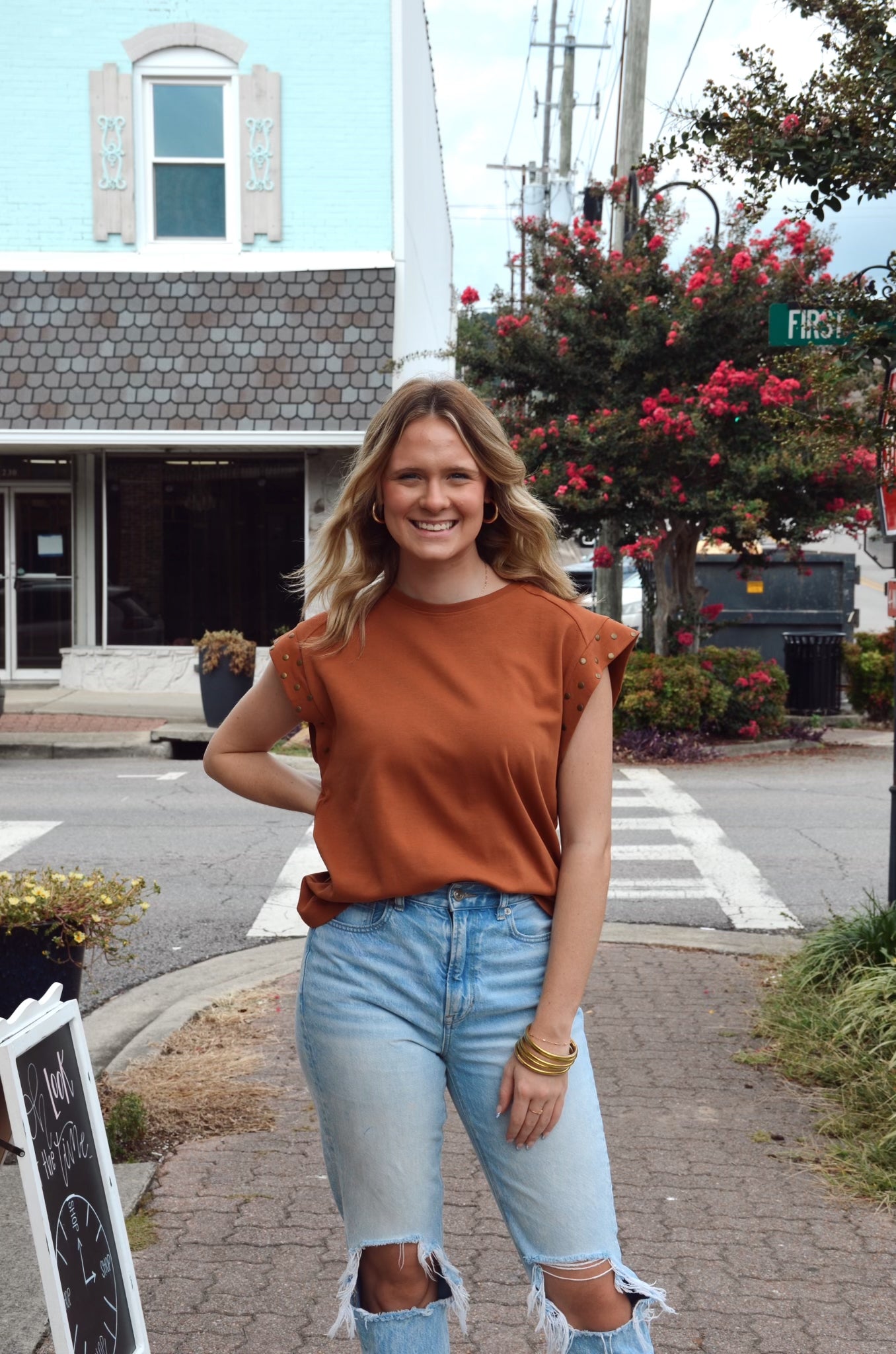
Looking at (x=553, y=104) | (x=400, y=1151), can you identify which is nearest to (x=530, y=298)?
(x=400, y=1151)

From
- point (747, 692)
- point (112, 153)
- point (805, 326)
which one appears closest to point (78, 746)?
point (747, 692)

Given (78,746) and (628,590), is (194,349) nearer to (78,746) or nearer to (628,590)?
(78,746)

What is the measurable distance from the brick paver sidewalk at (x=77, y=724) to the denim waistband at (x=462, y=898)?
38.3 ft

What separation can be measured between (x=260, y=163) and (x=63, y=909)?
42.2ft

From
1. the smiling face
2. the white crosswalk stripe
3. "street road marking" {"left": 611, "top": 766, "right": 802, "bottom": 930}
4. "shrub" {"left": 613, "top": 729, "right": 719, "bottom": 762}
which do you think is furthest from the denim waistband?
"shrub" {"left": 613, "top": 729, "right": 719, "bottom": 762}

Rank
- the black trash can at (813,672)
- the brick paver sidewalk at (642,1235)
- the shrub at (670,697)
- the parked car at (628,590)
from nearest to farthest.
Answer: the brick paver sidewalk at (642,1235), the shrub at (670,697), the black trash can at (813,672), the parked car at (628,590)

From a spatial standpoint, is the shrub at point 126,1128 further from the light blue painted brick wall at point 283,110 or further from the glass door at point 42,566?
the glass door at point 42,566

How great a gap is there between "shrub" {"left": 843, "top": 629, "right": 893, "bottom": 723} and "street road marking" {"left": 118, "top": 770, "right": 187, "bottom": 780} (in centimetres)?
766

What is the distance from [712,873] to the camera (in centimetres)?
826

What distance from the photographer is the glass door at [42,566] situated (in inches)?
642

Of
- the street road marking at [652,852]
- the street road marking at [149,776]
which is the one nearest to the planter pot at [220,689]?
the street road marking at [149,776]

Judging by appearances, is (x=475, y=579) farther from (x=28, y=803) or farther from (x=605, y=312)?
(x=605, y=312)

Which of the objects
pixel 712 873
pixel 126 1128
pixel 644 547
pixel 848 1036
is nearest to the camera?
pixel 126 1128

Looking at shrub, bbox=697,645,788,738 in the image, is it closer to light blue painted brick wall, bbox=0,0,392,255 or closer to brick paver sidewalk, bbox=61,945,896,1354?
light blue painted brick wall, bbox=0,0,392,255
